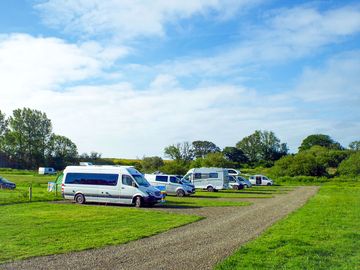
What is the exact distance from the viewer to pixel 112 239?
40.0 feet

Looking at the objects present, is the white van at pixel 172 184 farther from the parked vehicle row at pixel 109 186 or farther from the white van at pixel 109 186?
the white van at pixel 109 186

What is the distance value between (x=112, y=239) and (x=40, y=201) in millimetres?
14354

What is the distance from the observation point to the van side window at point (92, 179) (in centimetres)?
2497

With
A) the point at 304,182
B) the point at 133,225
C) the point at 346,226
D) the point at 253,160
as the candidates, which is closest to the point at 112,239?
the point at 133,225

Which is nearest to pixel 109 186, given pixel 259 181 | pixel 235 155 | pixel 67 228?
pixel 67 228

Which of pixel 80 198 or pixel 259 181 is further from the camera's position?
pixel 259 181

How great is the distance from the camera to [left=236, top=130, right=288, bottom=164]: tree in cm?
12588

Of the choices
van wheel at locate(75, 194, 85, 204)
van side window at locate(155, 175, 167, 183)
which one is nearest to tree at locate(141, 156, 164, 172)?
van side window at locate(155, 175, 167, 183)

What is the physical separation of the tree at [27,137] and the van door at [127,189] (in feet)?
254

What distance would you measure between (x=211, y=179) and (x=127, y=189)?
18.0 m

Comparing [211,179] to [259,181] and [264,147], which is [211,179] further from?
[264,147]

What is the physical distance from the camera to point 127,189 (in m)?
24.3

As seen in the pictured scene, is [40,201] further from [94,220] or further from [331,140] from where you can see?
[331,140]

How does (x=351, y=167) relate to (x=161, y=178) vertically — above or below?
above
